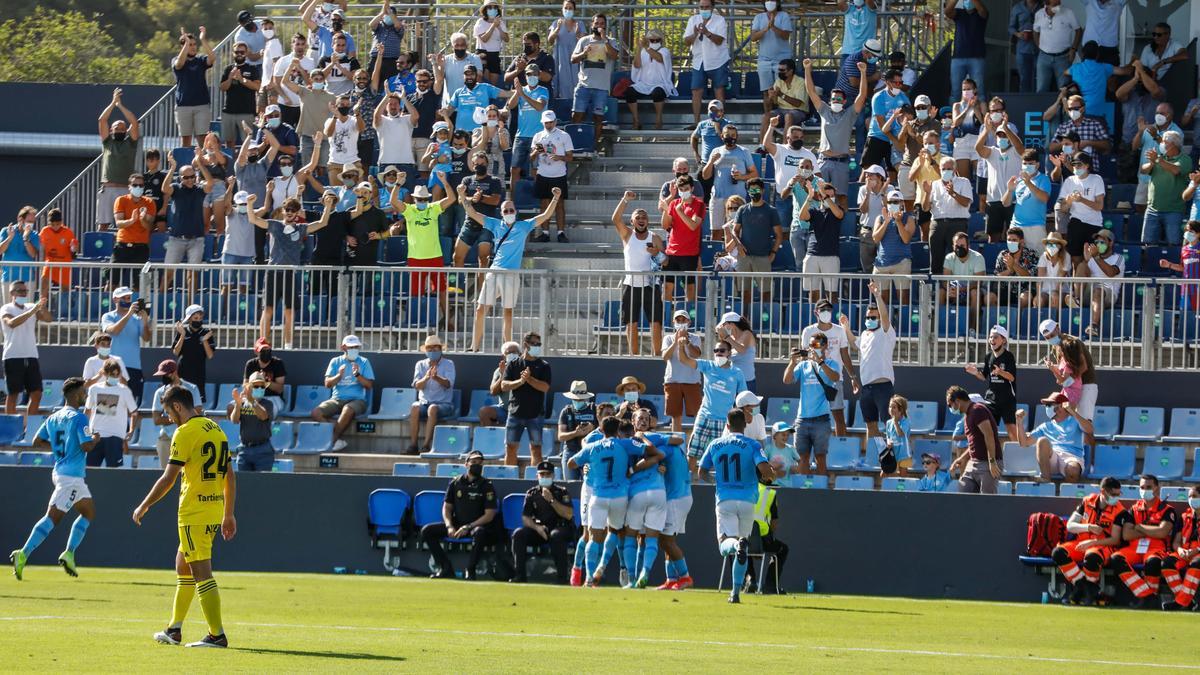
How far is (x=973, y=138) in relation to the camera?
1029 inches

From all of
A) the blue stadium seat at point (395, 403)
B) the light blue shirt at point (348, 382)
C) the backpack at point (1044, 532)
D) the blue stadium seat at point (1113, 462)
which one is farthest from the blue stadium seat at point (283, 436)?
the blue stadium seat at point (1113, 462)

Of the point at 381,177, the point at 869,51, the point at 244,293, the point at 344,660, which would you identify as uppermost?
the point at 869,51

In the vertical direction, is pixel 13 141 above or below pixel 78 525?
above

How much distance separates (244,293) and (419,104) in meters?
4.89

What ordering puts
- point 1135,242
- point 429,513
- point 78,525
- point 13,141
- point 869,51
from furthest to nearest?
point 13,141
point 869,51
point 1135,242
point 429,513
point 78,525

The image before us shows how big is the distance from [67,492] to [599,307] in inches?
290

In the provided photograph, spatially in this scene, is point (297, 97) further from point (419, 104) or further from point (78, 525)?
point (78, 525)

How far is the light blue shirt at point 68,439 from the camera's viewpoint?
19250 mm

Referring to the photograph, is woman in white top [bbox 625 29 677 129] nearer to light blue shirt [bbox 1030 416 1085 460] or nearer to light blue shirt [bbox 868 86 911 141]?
light blue shirt [bbox 868 86 911 141]

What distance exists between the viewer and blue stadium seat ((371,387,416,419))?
23.9 metres

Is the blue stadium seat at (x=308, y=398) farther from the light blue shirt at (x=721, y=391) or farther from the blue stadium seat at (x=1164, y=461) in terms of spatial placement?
the blue stadium seat at (x=1164, y=461)

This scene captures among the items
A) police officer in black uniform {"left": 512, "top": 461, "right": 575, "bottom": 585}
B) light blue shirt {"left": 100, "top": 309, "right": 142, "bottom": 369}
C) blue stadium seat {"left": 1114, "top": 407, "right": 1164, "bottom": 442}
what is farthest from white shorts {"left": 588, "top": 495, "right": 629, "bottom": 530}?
light blue shirt {"left": 100, "top": 309, "right": 142, "bottom": 369}

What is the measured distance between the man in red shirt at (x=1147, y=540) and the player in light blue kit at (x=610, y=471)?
185 inches

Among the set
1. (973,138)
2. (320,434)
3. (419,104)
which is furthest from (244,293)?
(973,138)
